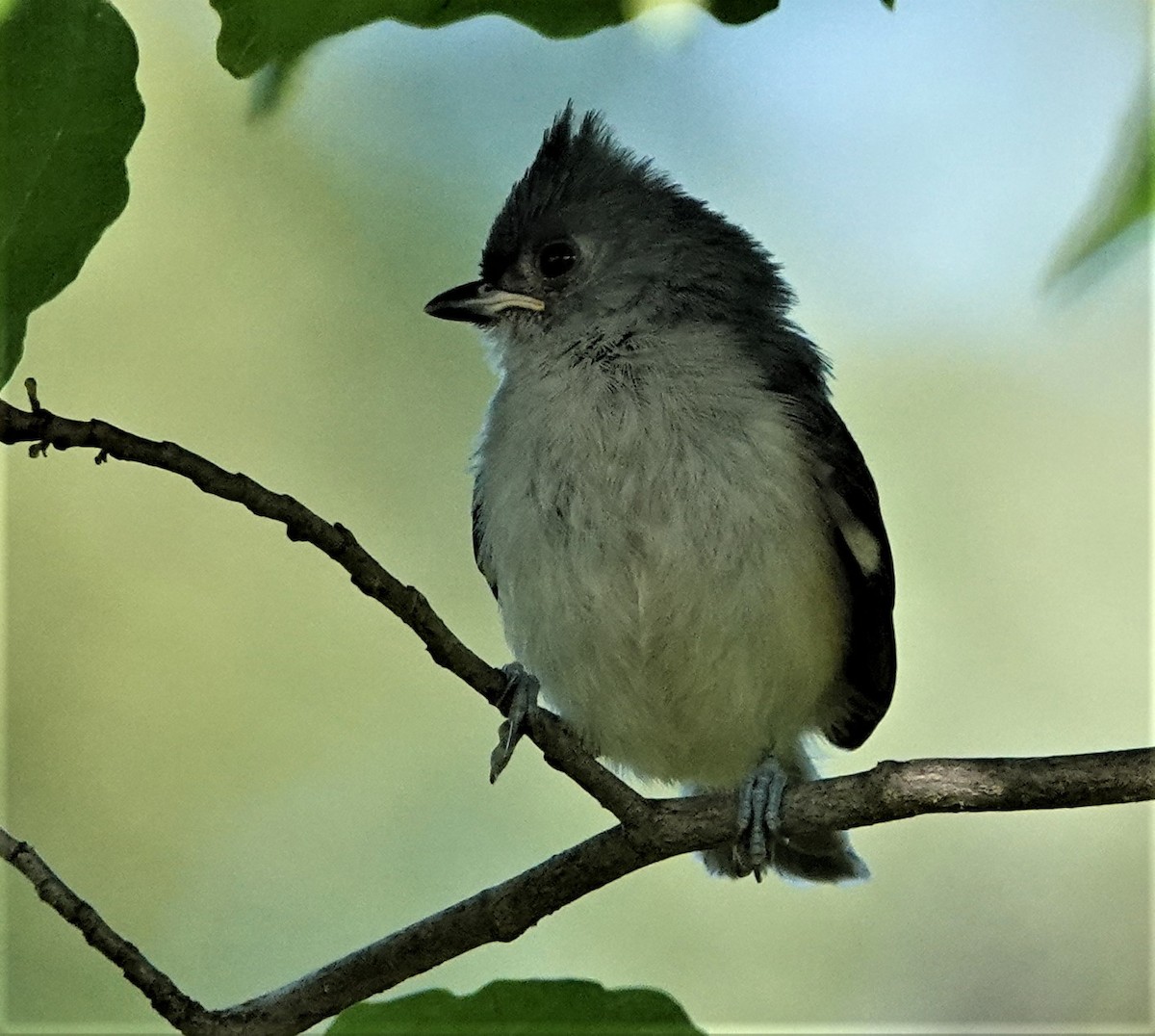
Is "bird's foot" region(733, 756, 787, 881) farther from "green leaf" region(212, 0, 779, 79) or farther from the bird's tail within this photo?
"green leaf" region(212, 0, 779, 79)

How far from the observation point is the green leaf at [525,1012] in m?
1.04

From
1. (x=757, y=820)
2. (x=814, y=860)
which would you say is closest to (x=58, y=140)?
(x=757, y=820)

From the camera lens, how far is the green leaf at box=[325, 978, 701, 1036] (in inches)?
41.1

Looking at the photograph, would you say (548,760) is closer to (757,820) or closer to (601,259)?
(757,820)

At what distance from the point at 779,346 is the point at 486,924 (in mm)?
1699

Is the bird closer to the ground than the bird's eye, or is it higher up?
closer to the ground

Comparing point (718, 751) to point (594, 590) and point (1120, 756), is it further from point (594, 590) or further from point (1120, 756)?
point (1120, 756)

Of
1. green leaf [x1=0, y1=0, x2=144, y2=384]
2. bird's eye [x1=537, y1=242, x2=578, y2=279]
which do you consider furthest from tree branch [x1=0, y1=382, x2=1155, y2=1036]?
bird's eye [x1=537, y1=242, x2=578, y2=279]

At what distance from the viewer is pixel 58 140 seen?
1.23 meters

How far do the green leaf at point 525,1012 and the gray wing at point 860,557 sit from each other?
2.46 metres

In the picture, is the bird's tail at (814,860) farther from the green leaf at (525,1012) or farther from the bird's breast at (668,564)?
the green leaf at (525,1012)

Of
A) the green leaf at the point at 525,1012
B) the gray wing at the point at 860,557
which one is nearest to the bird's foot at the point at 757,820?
the gray wing at the point at 860,557

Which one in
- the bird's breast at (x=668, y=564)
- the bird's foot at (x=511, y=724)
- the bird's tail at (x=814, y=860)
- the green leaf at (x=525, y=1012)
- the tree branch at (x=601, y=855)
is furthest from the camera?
the bird's tail at (x=814, y=860)

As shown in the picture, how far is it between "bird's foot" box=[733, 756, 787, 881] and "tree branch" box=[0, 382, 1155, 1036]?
2.3 inches
